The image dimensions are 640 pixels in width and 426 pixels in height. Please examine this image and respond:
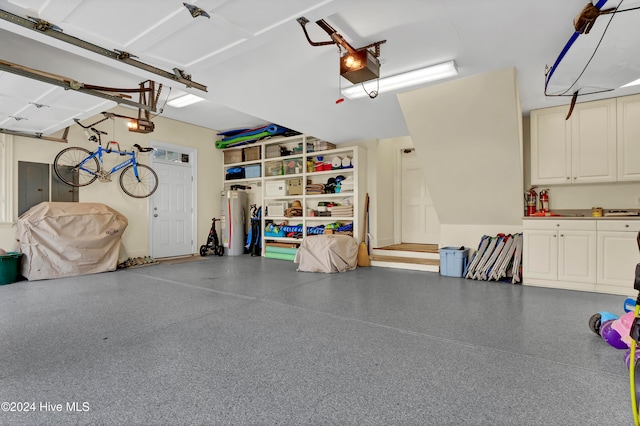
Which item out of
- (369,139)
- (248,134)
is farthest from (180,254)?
(369,139)

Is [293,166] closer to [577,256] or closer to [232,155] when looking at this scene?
[232,155]

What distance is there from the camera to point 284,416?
5.18ft

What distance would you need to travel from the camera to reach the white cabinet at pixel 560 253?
4.18 m

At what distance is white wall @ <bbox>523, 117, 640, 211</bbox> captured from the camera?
4537 millimetres

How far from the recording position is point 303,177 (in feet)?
23.3

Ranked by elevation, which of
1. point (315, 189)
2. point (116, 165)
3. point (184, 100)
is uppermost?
point (184, 100)

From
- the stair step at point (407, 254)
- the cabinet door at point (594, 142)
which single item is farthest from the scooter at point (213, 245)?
the cabinet door at point (594, 142)

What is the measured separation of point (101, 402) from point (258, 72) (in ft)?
11.1

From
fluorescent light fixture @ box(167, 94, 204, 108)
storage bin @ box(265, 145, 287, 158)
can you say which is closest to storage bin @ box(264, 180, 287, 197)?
storage bin @ box(265, 145, 287, 158)

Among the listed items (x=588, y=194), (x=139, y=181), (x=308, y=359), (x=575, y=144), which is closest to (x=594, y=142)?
(x=575, y=144)

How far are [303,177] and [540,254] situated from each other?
4587mm

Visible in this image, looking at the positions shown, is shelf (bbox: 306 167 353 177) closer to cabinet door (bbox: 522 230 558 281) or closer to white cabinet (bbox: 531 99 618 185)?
white cabinet (bbox: 531 99 618 185)

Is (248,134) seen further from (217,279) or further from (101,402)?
(101,402)

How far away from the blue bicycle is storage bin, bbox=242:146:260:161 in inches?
83.8
